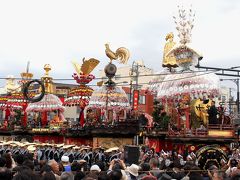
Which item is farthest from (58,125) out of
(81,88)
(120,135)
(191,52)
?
(191,52)

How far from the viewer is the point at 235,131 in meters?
22.9

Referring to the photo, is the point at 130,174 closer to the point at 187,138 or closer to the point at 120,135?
the point at 187,138

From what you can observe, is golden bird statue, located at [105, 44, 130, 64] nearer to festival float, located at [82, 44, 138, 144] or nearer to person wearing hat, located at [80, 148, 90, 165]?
festival float, located at [82, 44, 138, 144]

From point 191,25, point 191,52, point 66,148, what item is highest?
point 191,25

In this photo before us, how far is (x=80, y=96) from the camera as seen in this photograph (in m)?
34.0

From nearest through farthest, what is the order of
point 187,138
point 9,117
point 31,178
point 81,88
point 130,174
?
point 31,178
point 130,174
point 187,138
point 81,88
point 9,117

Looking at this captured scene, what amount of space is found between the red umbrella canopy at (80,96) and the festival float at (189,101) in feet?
23.2

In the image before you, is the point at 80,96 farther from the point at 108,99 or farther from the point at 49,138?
the point at 108,99

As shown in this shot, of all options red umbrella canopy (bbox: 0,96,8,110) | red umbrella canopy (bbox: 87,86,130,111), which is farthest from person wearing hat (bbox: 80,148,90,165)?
red umbrella canopy (bbox: 0,96,8,110)

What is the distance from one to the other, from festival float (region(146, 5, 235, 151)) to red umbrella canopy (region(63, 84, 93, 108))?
23.2 feet

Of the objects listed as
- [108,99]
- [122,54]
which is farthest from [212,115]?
[122,54]

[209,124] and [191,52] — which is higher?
[191,52]

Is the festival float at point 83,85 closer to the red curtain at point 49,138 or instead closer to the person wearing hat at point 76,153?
the red curtain at point 49,138

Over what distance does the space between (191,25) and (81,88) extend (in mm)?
10739
